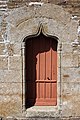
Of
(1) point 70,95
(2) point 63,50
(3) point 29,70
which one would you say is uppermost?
(2) point 63,50

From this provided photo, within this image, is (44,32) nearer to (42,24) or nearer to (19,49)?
(42,24)

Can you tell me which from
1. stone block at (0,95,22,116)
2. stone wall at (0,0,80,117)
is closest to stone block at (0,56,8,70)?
stone wall at (0,0,80,117)

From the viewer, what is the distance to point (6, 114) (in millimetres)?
9203

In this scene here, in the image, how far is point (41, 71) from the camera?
9.32 meters

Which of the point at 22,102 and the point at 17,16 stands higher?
the point at 17,16

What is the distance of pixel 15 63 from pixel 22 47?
1.64ft

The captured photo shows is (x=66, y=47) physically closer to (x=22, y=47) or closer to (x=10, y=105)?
(x=22, y=47)

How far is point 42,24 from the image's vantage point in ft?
29.0

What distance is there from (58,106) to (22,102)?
106 centimetres

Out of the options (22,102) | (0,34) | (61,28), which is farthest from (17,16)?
(22,102)

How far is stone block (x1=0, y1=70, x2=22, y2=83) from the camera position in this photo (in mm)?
9023

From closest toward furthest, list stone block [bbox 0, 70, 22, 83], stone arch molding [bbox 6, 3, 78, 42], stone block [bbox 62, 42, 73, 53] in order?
stone arch molding [bbox 6, 3, 78, 42], stone block [bbox 62, 42, 73, 53], stone block [bbox 0, 70, 22, 83]

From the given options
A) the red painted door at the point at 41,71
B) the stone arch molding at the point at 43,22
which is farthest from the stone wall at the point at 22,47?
the red painted door at the point at 41,71

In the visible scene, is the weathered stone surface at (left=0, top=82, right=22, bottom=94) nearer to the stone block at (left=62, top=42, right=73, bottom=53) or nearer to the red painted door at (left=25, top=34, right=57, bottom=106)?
the red painted door at (left=25, top=34, right=57, bottom=106)
